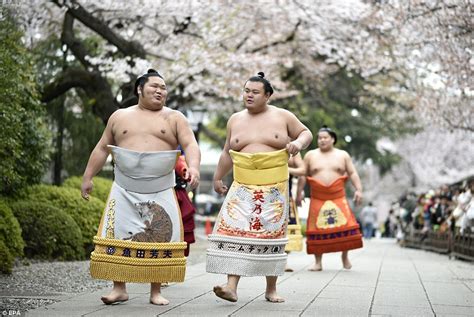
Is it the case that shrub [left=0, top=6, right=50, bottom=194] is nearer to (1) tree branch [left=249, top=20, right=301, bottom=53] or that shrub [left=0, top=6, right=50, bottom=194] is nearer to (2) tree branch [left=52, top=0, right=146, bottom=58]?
(2) tree branch [left=52, top=0, right=146, bottom=58]

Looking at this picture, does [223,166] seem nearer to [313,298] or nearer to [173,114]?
[173,114]

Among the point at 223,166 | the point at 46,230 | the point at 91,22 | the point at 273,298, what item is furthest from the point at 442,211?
the point at 273,298

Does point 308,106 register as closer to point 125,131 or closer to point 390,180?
point 125,131

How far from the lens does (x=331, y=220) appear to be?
10.1m

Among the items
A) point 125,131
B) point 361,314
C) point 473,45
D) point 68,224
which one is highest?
point 473,45

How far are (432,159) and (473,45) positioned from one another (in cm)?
3131

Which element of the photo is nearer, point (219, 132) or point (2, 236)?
point (2, 236)

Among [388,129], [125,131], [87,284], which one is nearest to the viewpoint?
[125,131]

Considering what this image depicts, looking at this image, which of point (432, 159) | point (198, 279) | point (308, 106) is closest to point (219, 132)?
point (308, 106)

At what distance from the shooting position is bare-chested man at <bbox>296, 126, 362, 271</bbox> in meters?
10.1

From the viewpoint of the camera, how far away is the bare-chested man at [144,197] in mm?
5996

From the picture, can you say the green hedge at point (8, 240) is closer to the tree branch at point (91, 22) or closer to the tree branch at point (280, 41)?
the tree branch at point (91, 22)

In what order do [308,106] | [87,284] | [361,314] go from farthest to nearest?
[308,106] → [87,284] → [361,314]

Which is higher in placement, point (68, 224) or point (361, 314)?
point (68, 224)
